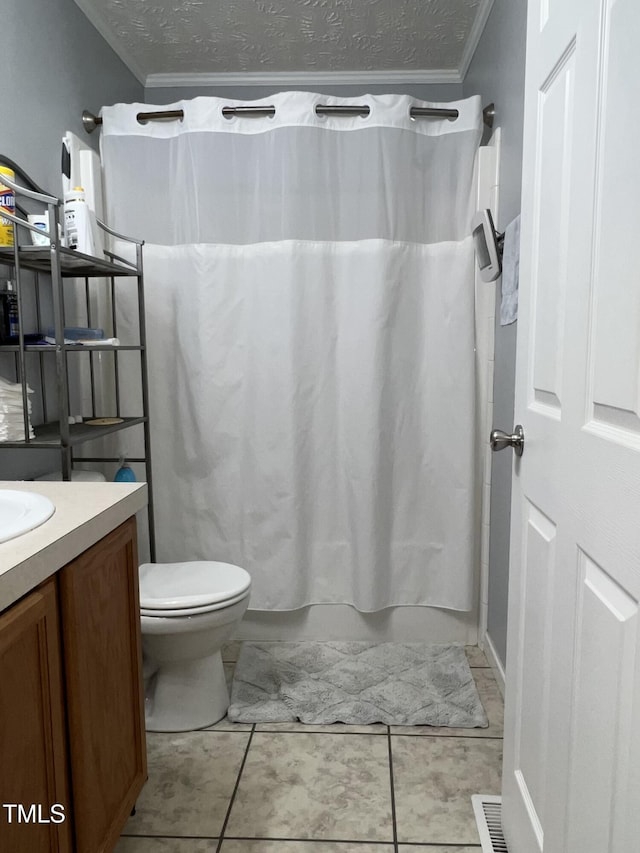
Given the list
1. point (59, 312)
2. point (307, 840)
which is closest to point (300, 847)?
point (307, 840)

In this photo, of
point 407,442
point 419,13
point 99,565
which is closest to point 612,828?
point 99,565

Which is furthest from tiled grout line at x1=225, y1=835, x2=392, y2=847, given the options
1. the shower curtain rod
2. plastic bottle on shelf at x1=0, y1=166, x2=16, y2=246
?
the shower curtain rod

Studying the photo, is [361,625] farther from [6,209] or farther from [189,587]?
[6,209]

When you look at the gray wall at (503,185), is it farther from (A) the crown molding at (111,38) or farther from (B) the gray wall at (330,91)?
(A) the crown molding at (111,38)

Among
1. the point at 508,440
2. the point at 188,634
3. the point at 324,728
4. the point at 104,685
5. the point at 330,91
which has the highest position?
the point at 330,91

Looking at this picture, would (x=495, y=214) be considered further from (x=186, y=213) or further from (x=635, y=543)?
(x=635, y=543)

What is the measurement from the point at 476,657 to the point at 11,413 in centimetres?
180

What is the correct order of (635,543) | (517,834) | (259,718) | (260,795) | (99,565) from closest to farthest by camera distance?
(635,543) < (99,565) < (517,834) < (260,795) < (259,718)

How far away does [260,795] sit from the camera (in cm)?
155

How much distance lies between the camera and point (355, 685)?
2.05 meters

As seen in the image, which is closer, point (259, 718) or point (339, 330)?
point (259, 718)

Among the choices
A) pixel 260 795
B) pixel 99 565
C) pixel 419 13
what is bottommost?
pixel 260 795

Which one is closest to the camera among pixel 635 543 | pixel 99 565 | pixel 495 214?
pixel 635 543

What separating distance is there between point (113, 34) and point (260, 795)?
265cm
